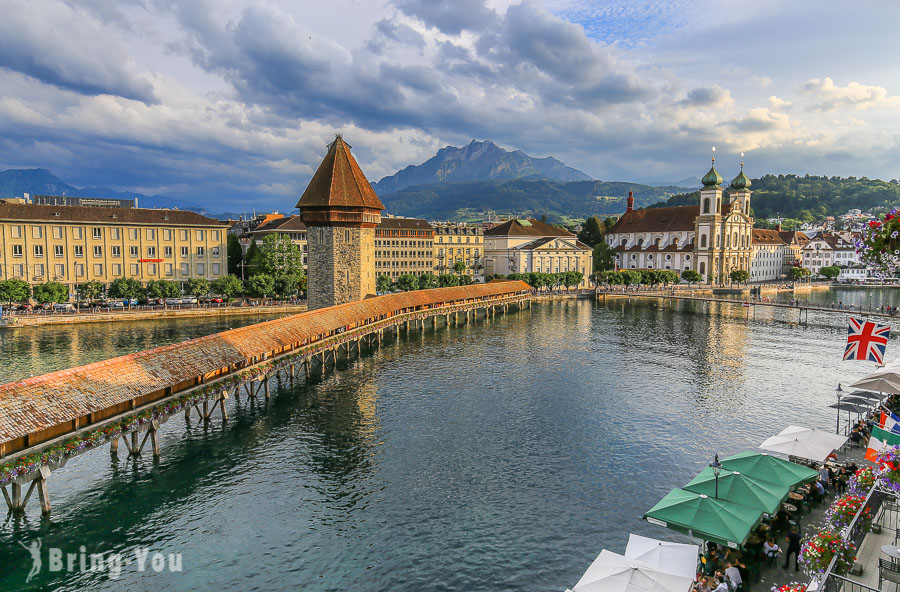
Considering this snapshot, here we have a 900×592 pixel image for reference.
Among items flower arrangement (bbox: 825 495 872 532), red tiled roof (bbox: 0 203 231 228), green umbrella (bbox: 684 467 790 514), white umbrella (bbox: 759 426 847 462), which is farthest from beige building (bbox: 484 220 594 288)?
flower arrangement (bbox: 825 495 872 532)

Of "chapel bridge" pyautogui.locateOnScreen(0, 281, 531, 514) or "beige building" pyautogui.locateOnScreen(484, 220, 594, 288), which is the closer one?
"chapel bridge" pyautogui.locateOnScreen(0, 281, 531, 514)

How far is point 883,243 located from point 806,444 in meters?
12.4

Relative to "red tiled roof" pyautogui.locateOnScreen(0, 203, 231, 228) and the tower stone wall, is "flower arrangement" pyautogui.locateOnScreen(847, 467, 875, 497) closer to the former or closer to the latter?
the tower stone wall

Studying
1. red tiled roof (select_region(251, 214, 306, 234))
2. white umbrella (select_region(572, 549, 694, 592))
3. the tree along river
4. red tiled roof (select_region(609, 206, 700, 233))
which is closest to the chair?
white umbrella (select_region(572, 549, 694, 592))

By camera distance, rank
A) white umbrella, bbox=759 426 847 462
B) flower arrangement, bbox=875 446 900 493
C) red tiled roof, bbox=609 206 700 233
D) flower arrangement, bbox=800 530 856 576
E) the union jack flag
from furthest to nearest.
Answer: red tiled roof, bbox=609 206 700 233 → the union jack flag → white umbrella, bbox=759 426 847 462 → flower arrangement, bbox=800 530 856 576 → flower arrangement, bbox=875 446 900 493

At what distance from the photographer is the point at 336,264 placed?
53.2m

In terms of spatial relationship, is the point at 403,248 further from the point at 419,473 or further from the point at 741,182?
the point at 419,473

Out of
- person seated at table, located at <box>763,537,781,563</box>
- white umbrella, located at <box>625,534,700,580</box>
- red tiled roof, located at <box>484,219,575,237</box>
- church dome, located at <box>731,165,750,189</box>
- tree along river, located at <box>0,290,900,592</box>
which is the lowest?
tree along river, located at <box>0,290,900,592</box>

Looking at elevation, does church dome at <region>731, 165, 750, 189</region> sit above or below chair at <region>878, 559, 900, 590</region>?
above

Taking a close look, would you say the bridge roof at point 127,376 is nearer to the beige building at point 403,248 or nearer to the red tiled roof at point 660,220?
the beige building at point 403,248

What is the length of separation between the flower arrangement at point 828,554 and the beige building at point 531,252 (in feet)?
324

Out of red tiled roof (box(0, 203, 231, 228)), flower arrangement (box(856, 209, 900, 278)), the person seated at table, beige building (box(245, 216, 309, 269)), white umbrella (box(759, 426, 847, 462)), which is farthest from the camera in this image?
beige building (box(245, 216, 309, 269))

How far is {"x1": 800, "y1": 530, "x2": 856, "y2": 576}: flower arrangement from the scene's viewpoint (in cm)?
1129

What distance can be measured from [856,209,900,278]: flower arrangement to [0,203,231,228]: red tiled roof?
256 feet
